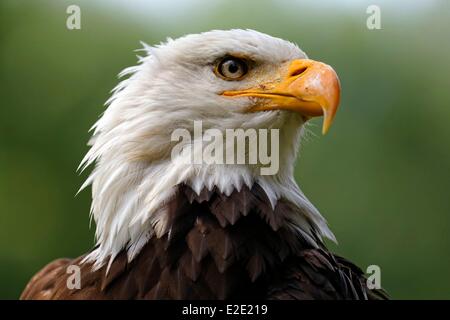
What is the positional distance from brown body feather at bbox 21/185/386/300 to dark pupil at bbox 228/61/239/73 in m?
0.47

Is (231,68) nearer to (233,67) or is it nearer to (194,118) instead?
(233,67)

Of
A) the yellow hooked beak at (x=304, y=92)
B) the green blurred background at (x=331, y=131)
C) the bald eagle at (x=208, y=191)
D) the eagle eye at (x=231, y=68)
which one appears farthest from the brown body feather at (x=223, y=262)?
the green blurred background at (x=331, y=131)

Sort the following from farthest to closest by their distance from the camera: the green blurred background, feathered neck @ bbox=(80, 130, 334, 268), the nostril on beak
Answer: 1. the green blurred background
2. the nostril on beak
3. feathered neck @ bbox=(80, 130, 334, 268)

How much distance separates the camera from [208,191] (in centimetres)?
259

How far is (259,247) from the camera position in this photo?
8.27ft

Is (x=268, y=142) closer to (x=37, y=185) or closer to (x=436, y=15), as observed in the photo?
(x=37, y=185)

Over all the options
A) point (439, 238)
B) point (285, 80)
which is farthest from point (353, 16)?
point (285, 80)

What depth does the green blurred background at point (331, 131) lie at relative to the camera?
18.3ft

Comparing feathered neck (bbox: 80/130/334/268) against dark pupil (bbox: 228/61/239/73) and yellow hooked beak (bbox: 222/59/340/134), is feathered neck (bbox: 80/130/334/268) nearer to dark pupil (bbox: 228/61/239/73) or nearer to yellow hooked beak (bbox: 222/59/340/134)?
yellow hooked beak (bbox: 222/59/340/134)

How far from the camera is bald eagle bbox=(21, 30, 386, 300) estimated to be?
97.1 inches

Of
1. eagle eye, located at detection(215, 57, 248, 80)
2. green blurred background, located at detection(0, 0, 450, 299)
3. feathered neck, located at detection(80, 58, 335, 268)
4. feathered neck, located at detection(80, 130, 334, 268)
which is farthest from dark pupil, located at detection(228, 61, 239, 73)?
green blurred background, located at detection(0, 0, 450, 299)

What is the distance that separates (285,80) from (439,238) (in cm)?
379

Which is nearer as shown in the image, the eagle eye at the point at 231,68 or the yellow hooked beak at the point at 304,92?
the yellow hooked beak at the point at 304,92

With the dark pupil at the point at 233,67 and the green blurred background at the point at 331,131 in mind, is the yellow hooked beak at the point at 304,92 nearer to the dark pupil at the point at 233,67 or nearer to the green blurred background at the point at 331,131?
the dark pupil at the point at 233,67
